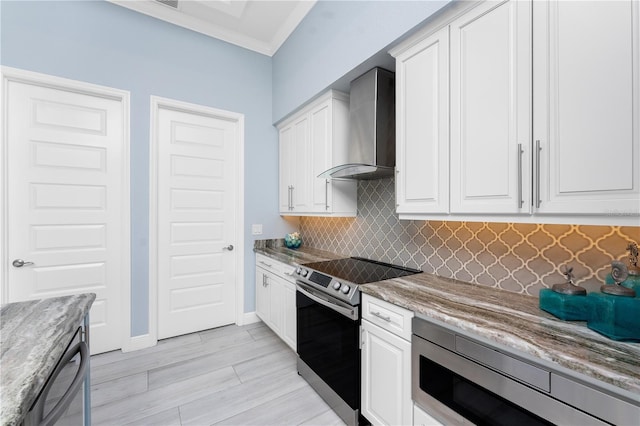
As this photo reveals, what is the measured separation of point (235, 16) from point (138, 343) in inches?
138

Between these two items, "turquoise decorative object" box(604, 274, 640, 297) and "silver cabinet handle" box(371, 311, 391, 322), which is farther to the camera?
"silver cabinet handle" box(371, 311, 391, 322)

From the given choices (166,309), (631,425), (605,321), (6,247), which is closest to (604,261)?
(605,321)

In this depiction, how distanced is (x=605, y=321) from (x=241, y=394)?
218 cm

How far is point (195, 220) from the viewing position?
9.79 ft

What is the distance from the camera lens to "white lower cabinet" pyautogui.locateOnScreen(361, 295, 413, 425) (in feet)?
4.46

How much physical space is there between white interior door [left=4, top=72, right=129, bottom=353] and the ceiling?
1.04 meters

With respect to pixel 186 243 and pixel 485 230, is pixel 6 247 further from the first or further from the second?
pixel 485 230

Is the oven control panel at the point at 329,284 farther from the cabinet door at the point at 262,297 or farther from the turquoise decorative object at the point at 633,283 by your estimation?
the turquoise decorative object at the point at 633,283

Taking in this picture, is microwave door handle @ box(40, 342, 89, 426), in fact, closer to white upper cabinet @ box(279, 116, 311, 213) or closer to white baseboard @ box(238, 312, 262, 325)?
white upper cabinet @ box(279, 116, 311, 213)

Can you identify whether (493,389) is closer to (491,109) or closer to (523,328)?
(523,328)

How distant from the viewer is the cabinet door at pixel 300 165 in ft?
9.14

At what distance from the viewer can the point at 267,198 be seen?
338 centimetres

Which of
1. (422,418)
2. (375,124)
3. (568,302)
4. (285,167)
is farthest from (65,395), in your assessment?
(285,167)

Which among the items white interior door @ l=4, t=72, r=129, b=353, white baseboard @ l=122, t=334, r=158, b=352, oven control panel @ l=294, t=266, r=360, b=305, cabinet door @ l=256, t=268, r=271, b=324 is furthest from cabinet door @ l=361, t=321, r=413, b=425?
white interior door @ l=4, t=72, r=129, b=353
